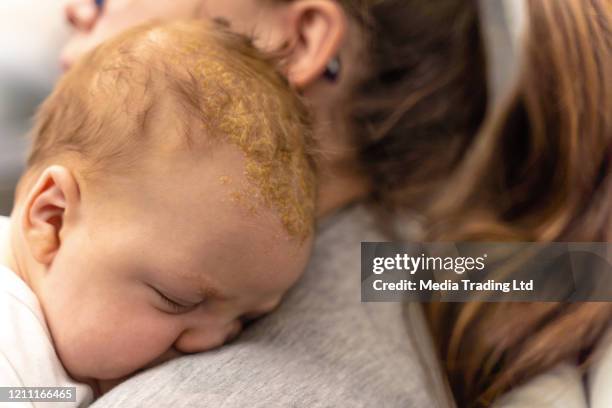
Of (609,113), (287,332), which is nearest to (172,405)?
(287,332)

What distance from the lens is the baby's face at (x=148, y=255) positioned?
0.69 meters

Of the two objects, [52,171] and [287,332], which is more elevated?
[52,171]

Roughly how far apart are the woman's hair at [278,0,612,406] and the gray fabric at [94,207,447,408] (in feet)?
0.31

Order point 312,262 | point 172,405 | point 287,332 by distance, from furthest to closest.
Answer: point 312,262
point 287,332
point 172,405

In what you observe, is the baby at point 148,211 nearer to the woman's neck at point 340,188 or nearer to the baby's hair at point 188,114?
the baby's hair at point 188,114

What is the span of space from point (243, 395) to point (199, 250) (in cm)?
15

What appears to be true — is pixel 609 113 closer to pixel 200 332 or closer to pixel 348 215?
pixel 348 215

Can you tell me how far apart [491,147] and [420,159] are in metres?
0.13

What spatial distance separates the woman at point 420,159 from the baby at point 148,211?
7 cm

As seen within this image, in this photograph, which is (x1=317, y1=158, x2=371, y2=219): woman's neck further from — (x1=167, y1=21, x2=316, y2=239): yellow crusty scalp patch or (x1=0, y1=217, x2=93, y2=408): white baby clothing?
(x1=0, y1=217, x2=93, y2=408): white baby clothing

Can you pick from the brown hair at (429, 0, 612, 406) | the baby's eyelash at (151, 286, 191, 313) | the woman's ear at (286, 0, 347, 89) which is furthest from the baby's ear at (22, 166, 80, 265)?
the brown hair at (429, 0, 612, 406)

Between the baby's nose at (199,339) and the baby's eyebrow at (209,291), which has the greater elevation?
the baby's eyebrow at (209,291)

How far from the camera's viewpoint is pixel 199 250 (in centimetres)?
70

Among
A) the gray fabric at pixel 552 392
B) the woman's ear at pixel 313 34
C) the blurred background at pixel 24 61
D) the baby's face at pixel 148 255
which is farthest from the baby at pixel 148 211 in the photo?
the blurred background at pixel 24 61
